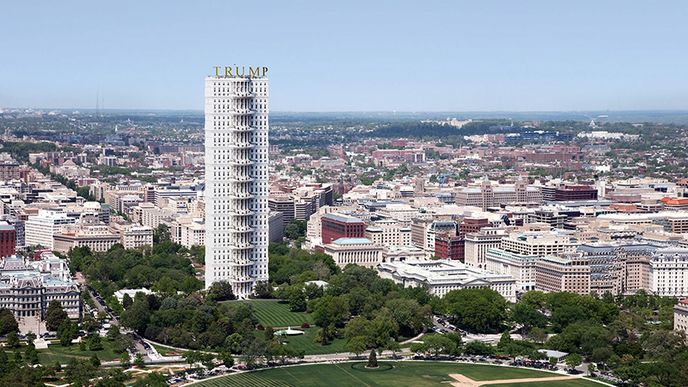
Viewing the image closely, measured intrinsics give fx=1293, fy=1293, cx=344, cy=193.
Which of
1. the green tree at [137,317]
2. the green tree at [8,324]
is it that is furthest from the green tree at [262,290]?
the green tree at [8,324]

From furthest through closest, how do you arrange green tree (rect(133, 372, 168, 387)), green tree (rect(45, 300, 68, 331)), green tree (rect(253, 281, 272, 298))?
1. green tree (rect(253, 281, 272, 298))
2. green tree (rect(45, 300, 68, 331))
3. green tree (rect(133, 372, 168, 387))

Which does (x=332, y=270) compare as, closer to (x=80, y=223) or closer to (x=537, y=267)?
(x=537, y=267)

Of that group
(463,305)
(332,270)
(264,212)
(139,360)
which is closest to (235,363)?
(139,360)

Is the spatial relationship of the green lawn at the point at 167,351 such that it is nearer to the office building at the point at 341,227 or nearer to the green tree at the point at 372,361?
the green tree at the point at 372,361

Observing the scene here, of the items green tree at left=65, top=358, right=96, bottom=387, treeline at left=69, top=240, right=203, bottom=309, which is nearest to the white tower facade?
treeline at left=69, top=240, right=203, bottom=309

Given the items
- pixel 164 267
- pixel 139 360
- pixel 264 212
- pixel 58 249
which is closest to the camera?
pixel 139 360

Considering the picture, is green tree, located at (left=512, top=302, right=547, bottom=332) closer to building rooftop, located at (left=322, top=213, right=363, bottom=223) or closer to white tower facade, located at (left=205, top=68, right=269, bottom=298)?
white tower facade, located at (left=205, top=68, right=269, bottom=298)
